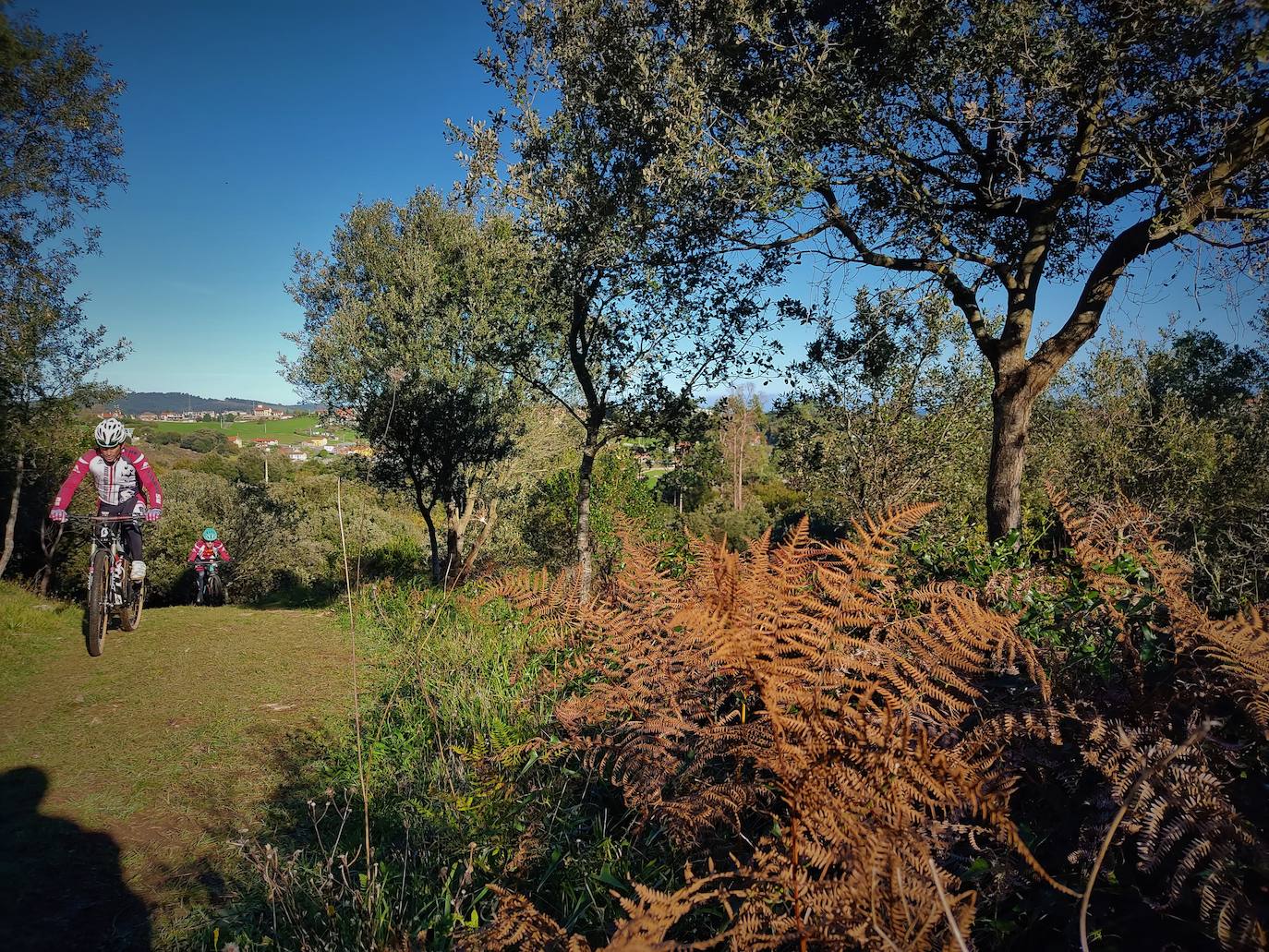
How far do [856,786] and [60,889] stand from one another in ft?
12.6

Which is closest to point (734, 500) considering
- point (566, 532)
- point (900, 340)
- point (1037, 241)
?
point (566, 532)

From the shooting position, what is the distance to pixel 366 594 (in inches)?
357

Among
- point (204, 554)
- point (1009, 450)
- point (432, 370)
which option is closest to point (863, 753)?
point (1009, 450)

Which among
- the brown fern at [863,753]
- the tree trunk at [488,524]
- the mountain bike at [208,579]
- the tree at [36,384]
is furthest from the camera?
the tree trunk at [488,524]

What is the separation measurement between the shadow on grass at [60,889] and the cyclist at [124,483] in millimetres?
3686

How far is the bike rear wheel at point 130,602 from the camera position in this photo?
665 cm

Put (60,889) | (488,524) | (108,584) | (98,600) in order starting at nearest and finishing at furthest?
(60,889)
(98,600)
(108,584)
(488,524)

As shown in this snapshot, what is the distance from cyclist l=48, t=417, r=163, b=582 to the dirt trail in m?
1.08

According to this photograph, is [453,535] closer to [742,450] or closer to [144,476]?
[144,476]

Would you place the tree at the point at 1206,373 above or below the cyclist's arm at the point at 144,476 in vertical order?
above

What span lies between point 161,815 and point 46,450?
1278 cm

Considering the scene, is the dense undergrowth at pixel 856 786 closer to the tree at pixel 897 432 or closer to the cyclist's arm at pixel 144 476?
the cyclist's arm at pixel 144 476

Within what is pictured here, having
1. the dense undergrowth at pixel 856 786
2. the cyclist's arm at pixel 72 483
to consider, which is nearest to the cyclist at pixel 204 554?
the cyclist's arm at pixel 72 483

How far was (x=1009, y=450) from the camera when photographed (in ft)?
21.6
